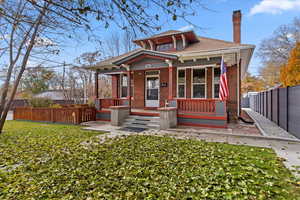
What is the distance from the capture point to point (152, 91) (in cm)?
1119

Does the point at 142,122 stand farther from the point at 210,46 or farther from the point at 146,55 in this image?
the point at 210,46

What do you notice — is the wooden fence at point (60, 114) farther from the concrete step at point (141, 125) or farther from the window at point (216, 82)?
the window at point (216, 82)

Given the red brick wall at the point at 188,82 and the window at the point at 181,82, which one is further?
the window at the point at 181,82

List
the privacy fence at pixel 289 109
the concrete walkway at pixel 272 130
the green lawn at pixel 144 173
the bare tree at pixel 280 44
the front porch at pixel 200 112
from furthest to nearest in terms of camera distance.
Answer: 1. the bare tree at pixel 280 44
2. the front porch at pixel 200 112
3. the concrete walkway at pixel 272 130
4. the privacy fence at pixel 289 109
5. the green lawn at pixel 144 173

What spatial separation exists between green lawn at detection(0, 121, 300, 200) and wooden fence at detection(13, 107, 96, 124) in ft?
15.9

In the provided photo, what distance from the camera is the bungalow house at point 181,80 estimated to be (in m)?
7.87

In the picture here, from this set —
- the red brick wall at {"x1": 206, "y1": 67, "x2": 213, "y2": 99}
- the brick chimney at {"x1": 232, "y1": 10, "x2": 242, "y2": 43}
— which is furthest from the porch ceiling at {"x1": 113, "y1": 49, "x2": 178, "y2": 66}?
the brick chimney at {"x1": 232, "y1": 10, "x2": 242, "y2": 43}

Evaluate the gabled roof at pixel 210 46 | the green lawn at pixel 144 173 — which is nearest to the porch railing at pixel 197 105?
the gabled roof at pixel 210 46

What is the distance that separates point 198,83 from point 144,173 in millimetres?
7761

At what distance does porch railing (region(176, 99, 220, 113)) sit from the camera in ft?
25.9

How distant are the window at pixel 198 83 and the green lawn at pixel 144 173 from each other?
17.4 feet

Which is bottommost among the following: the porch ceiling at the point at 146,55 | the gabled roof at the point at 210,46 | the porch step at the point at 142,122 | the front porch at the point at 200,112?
the porch step at the point at 142,122

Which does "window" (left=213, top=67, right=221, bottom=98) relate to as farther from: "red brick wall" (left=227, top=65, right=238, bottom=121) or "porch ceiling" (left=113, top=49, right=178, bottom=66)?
"porch ceiling" (left=113, top=49, right=178, bottom=66)

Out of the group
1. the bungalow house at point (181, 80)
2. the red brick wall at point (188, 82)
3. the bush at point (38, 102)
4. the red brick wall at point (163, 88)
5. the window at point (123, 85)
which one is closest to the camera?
the bungalow house at point (181, 80)
